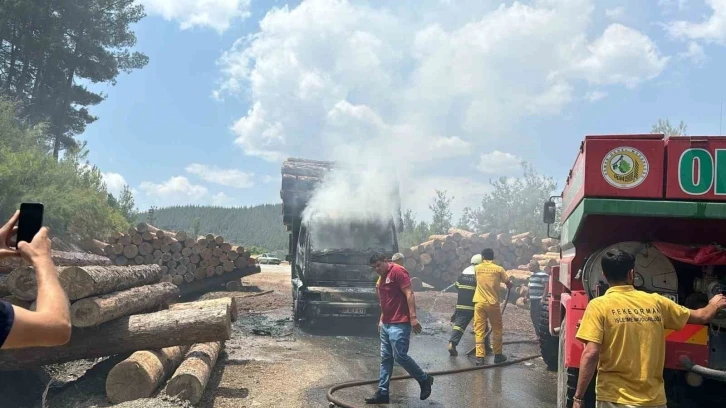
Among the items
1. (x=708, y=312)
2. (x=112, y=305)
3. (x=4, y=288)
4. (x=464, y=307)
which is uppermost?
(x=708, y=312)

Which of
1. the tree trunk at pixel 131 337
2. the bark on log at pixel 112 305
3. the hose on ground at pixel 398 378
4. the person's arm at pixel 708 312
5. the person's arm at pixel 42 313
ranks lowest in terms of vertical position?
the hose on ground at pixel 398 378

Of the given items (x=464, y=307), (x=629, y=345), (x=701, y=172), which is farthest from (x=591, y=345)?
(x=464, y=307)

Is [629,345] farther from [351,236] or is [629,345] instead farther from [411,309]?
[351,236]

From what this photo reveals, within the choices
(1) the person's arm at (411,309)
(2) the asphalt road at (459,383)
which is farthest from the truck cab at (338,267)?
(1) the person's arm at (411,309)

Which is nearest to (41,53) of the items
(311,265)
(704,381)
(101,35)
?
(101,35)

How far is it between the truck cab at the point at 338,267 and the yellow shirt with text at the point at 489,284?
246 centimetres

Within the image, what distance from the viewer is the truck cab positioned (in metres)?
10.8

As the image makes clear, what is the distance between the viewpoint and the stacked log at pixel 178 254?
1458 centimetres

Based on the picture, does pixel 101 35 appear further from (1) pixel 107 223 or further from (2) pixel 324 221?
(2) pixel 324 221

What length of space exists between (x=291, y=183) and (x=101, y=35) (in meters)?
19.4

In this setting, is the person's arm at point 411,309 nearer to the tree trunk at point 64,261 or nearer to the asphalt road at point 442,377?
the asphalt road at point 442,377

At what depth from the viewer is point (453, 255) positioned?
19.5 metres

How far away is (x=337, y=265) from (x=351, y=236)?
2.62 feet

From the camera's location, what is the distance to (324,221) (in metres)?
11.7
